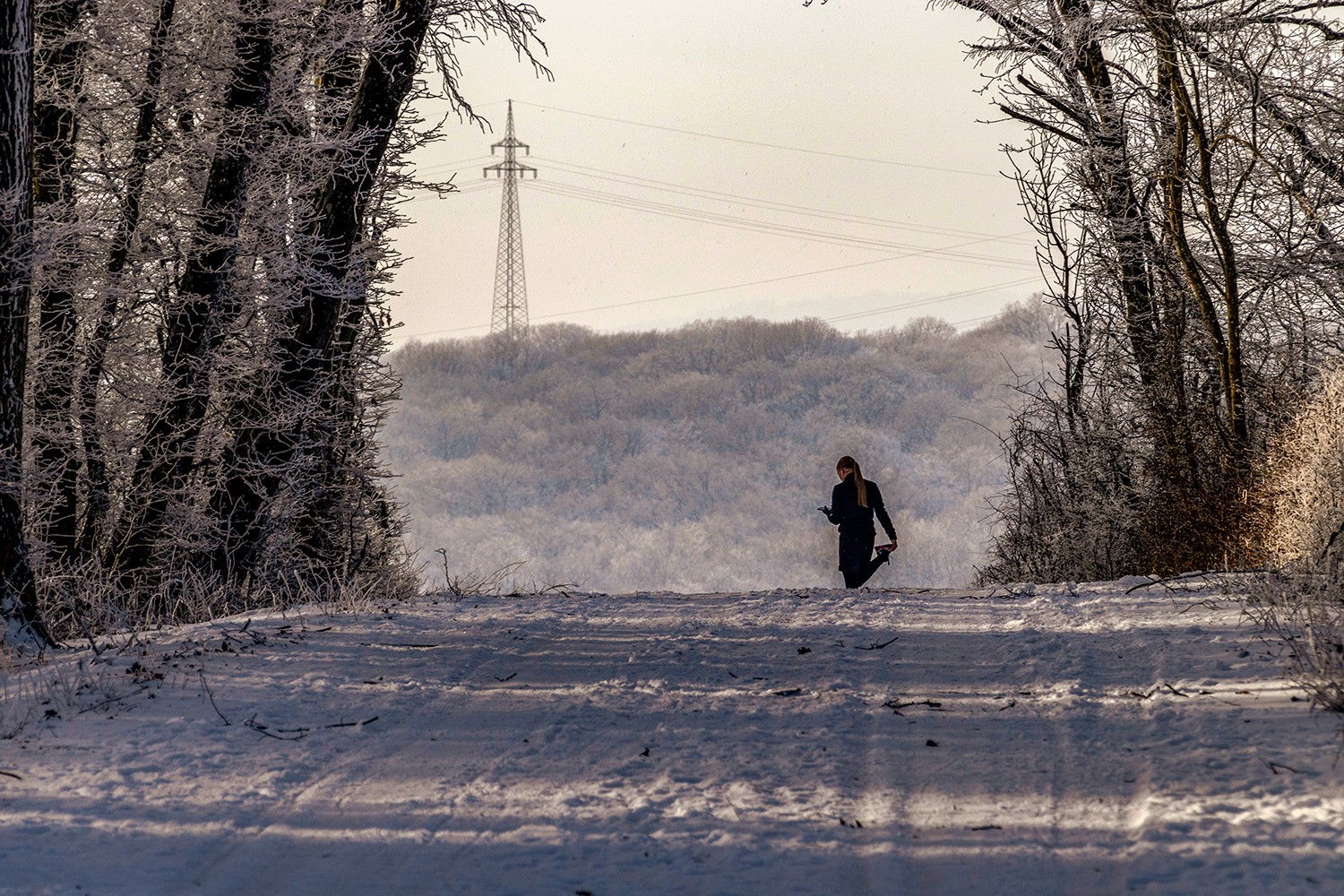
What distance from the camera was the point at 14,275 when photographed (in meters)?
7.71

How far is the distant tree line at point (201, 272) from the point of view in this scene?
36.5 ft

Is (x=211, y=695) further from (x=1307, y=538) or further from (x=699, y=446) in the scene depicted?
(x=699, y=446)

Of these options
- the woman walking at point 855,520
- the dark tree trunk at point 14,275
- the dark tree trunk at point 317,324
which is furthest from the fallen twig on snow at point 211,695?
the woman walking at point 855,520

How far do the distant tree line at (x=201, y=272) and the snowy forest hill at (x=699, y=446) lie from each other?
2382cm

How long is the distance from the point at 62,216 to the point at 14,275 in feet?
9.53

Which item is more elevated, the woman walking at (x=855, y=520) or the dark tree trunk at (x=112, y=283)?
A: the dark tree trunk at (x=112, y=283)

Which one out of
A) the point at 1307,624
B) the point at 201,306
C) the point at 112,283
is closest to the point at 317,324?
the point at 201,306

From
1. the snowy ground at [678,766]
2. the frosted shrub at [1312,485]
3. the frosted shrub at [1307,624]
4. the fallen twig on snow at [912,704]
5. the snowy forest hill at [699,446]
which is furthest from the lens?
the snowy forest hill at [699,446]

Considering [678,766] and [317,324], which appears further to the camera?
[317,324]

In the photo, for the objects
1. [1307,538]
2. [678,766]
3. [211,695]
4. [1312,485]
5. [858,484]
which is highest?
[858,484]

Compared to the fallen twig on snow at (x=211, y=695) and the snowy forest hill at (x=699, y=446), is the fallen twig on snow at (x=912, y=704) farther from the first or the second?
the snowy forest hill at (x=699, y=446)

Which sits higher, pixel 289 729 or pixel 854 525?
pixel 854 525

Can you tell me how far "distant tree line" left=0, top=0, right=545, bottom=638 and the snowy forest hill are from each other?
2382 cm

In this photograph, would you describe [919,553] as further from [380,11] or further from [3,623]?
[3,623]
